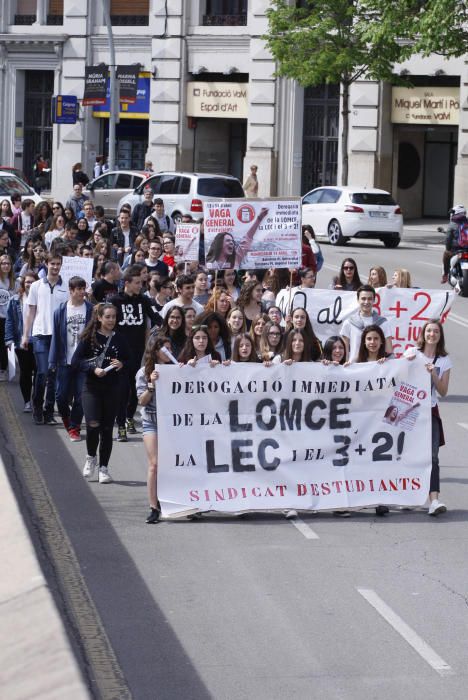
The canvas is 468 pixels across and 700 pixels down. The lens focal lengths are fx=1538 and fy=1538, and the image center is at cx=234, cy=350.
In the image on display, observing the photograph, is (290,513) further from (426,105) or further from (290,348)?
(426,105)

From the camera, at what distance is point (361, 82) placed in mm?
44594

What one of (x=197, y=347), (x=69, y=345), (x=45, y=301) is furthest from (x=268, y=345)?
(x=45, y=301)

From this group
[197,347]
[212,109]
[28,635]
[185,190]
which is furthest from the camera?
[212,109]

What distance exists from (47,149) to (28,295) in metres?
37.6

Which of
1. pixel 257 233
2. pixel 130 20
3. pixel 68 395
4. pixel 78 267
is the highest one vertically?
pixel 130 20

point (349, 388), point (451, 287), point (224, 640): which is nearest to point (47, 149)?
point (451, 287)

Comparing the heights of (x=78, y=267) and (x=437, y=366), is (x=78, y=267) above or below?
above

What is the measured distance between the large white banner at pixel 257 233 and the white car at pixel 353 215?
20.6 meters

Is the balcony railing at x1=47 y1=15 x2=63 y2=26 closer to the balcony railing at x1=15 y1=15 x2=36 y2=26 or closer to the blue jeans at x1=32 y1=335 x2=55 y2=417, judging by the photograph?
the balcony railing at x1=15 y1=15 x2=36 y2=26

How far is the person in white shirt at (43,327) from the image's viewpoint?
52.3ft

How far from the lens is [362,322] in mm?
15016

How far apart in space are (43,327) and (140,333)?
134 cm

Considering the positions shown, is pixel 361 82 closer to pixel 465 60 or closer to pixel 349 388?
pixel 465 60

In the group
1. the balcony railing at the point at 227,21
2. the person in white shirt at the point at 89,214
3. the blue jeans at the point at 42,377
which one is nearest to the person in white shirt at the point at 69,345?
the blue jeans at the point at 42,377
